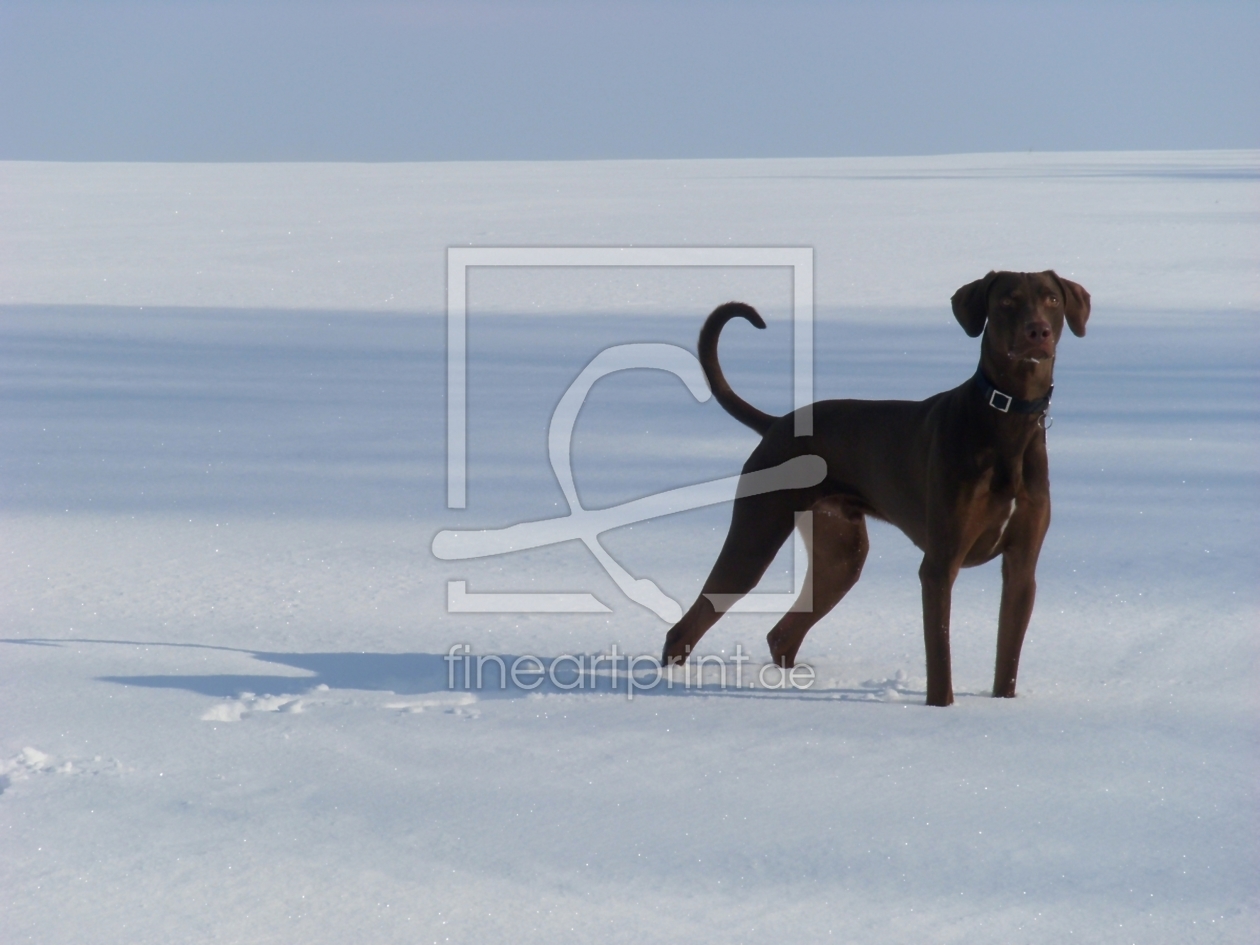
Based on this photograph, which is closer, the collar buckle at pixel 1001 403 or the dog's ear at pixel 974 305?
the collar buckle at pixel 1001 403

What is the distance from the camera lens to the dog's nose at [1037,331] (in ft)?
10.8

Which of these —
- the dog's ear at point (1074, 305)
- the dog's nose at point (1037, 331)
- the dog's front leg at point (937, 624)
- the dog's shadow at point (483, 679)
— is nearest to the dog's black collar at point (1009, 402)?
the dog's nose at point (1037, 331)

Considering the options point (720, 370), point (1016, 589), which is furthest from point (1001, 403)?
point (720, 370)

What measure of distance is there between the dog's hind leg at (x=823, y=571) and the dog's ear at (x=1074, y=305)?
778mm

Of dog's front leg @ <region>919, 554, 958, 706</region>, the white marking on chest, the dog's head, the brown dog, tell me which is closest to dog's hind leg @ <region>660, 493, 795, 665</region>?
the brown dog

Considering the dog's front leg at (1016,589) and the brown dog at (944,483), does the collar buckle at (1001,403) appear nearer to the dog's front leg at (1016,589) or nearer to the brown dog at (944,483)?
the brown dog at (944,483)

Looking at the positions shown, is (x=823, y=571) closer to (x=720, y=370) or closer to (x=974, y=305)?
(x=720, y=370)

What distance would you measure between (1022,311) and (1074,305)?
0.70 ft

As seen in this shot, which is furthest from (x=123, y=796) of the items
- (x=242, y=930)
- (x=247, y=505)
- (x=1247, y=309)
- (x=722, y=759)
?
(x=1247, y=309)

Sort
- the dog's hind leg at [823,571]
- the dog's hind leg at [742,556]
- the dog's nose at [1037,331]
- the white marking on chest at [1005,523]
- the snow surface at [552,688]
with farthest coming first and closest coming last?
the dog's hind leg at [823,571] → the dog's hind leg at [742,556] → the white marking on chest at [1005,523] → the dog's nose at [1037,331] → the snow surface at [552,688]

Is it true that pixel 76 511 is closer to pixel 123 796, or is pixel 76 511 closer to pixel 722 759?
pixel 123 796

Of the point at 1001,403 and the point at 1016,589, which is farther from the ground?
the point at 1001,403

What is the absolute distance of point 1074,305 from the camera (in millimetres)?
3498

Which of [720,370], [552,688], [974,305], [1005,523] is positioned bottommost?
[552,688]
